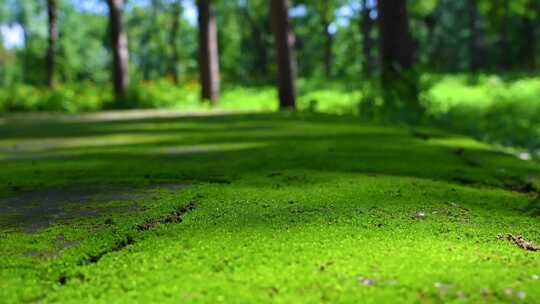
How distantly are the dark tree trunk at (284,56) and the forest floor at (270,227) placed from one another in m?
8.65

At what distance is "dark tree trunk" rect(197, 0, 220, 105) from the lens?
16.2m

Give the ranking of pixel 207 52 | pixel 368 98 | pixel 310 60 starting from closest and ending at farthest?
pixel 368 98
pixel 207 52
pixel 310 60

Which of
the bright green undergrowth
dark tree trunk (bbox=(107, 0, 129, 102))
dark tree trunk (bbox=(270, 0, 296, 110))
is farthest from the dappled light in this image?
dark tree trunk (bbox=(107, 0, 129, 102))

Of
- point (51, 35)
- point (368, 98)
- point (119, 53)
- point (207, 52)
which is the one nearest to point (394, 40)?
point (368, 98)

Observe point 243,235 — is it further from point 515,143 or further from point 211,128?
point 515,143

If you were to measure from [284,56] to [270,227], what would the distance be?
449 inches

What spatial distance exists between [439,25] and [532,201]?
62.9 m

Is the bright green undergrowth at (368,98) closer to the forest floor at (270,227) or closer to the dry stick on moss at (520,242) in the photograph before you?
the forest floor at (270,227)

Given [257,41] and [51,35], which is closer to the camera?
[51,35]

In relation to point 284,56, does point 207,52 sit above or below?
above

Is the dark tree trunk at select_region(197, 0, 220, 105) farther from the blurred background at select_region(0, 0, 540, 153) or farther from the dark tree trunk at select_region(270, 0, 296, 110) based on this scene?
the dark tree trunk at select_region(270, 0, 296, 110)

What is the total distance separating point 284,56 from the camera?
1340 cm

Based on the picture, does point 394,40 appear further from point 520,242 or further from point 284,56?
point 520,242

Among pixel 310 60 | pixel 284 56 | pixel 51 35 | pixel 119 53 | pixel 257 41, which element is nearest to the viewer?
pixel 284 56
